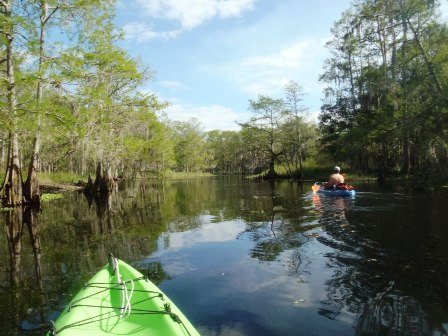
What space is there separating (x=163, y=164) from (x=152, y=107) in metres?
39.2

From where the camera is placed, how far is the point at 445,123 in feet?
62.2

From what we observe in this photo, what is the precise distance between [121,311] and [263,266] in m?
3.88

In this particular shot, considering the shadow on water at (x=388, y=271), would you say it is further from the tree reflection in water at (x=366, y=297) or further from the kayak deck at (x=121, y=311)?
the kayak deck at (x=121, y=311)

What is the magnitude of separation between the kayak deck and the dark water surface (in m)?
0.91

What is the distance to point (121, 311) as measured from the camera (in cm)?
412

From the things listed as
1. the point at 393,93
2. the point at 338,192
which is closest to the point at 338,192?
the point at 338,192

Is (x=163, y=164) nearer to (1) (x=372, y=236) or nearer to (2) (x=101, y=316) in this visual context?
(1) (x=372, y=236)

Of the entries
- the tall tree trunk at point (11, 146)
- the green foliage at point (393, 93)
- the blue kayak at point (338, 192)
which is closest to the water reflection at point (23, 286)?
the tall tree trunk at point (11, 146)

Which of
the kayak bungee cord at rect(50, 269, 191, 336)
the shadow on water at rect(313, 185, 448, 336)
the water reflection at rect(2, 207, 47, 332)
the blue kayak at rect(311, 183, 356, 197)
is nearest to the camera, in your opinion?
the kayak bungee cord at rect(50, 269, 191, 336)

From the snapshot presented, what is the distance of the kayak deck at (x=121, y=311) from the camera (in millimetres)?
3660

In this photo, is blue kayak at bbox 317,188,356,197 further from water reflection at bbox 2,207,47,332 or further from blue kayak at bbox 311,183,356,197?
water reflection at bbox 2,207,47,332

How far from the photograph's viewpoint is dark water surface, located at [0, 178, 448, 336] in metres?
4.93

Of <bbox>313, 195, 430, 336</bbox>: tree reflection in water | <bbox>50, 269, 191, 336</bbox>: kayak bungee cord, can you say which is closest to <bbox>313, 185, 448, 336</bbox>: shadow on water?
<bbox>313, 195, 430, 336</bbox>: tree reflection in water

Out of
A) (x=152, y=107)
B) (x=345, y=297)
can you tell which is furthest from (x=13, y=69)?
(x=345, y=297)
